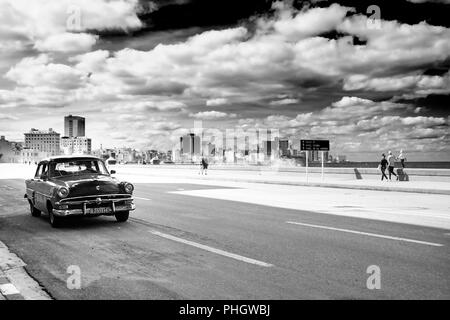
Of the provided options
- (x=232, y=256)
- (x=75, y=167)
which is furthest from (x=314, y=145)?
(x=232, y=256)

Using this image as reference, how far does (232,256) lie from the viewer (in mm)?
6535

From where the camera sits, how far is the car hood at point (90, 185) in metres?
→ 9.13

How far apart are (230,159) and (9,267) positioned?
163 ft

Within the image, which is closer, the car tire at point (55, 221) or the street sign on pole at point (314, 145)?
the car tire at point (55, 221)

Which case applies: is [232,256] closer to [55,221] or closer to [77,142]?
[55,221]

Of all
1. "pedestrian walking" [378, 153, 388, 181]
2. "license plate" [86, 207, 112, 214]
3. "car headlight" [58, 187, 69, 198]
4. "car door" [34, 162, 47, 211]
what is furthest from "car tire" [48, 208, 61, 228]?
"pedestrian walking" [378, 153, 388, 181]

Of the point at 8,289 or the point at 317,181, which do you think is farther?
the point at 317,181

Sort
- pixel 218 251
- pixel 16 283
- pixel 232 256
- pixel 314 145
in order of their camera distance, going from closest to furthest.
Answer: pixel 16 283, pixel 232 256, pixel 218 251, pixel 314 145

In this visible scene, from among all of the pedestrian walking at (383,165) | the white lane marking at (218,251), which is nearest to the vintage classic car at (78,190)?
the white lane marking at (218,251)

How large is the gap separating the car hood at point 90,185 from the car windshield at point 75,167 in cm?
44

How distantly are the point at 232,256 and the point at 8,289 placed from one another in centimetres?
323

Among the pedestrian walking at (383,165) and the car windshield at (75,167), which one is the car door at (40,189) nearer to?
the car windshield at (75,167)

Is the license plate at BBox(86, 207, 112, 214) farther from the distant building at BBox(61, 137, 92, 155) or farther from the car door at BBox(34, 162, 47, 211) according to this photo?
the distant building at BBox(61, 137, 92, 155)

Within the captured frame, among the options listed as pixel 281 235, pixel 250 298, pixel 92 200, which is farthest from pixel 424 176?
pixel 250 298
